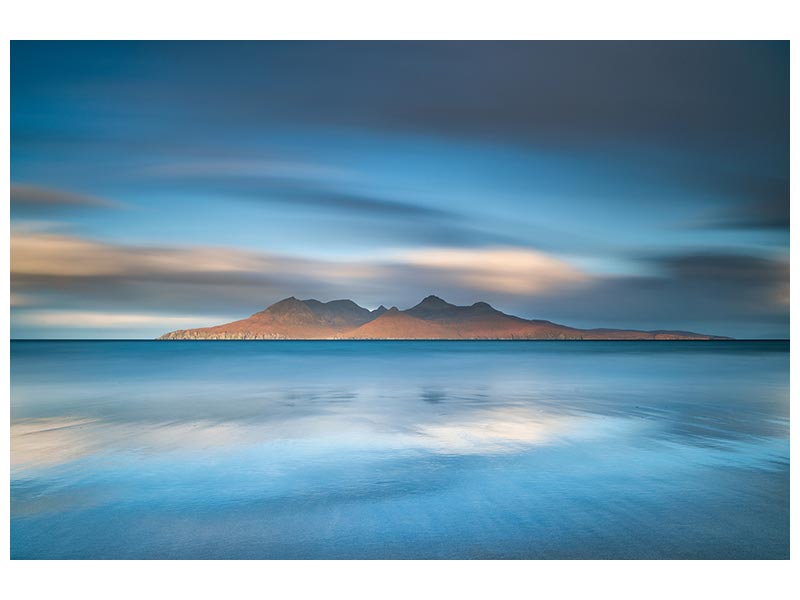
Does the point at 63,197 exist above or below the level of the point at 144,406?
above

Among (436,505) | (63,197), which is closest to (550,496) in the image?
(436,505)

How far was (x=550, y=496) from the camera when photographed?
551 centimetres

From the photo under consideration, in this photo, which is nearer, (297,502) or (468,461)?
(297,502)

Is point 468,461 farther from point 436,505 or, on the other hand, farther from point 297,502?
point 297,502

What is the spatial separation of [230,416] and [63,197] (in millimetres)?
12111

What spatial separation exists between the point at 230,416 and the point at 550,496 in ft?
24.4

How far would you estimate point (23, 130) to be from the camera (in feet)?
41.4
